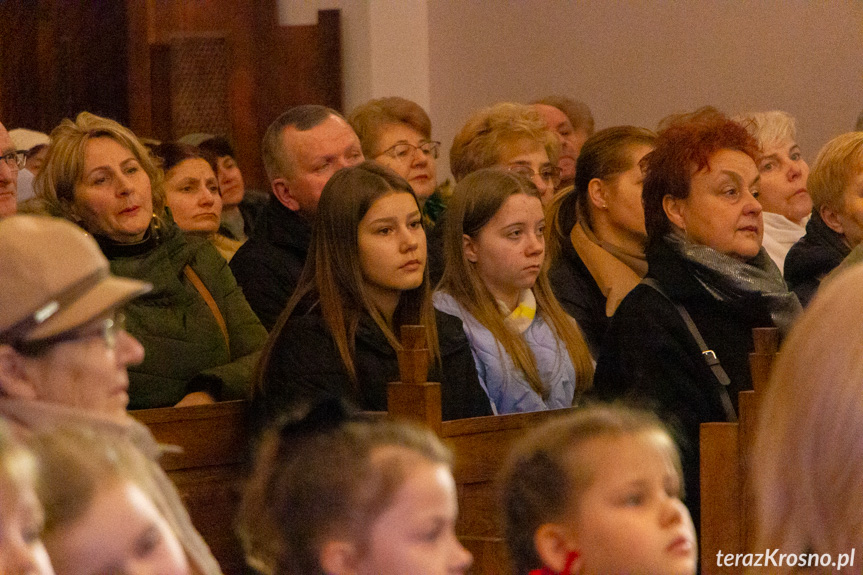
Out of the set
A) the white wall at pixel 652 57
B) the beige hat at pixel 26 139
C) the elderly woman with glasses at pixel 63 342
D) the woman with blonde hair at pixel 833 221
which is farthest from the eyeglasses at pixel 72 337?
the white wall at pixel 652 57

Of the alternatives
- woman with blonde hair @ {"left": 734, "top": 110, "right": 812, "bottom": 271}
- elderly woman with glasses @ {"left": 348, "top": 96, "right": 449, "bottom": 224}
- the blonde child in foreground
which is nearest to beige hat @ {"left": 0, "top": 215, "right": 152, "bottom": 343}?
the blonde child in foreground

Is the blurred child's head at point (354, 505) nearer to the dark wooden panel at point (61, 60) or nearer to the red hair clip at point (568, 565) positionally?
the red hair clip at point (568, 565)

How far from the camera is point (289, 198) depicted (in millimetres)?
4297

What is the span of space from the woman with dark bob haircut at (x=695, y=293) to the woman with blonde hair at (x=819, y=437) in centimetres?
127

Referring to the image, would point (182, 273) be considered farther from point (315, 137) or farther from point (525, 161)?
point (525, 161)

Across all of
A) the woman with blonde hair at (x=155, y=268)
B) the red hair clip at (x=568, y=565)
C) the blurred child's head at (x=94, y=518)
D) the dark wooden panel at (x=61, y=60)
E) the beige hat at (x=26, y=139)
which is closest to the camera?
the blurred child's head at (x=94, y=518)

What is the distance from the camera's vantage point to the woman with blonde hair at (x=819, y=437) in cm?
180

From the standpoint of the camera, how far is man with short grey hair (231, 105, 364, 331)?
3992mm

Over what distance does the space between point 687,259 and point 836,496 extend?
1.54 metres

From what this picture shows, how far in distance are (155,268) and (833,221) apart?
2.13 m

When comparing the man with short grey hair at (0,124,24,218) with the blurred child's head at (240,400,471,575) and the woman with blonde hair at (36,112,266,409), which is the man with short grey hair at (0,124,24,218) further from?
the blurred child's head at (240,400,471,575)

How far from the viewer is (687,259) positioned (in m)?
3.31

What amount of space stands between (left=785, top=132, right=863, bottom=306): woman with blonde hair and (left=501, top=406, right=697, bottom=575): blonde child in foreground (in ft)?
7.21

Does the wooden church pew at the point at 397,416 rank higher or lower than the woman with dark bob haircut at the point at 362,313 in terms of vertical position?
lower
